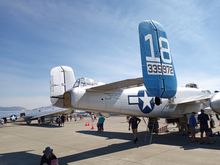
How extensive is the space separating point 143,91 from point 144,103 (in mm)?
722

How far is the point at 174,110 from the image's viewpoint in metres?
15.8

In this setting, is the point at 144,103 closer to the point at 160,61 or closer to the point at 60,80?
the point at 160,61

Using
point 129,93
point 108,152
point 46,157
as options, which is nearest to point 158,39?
point 129,93

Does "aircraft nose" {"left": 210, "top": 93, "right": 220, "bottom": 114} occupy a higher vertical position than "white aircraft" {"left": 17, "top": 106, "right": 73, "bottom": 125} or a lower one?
lower

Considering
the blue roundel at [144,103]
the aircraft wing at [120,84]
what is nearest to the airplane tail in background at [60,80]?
the aircraft wing at [120,84]

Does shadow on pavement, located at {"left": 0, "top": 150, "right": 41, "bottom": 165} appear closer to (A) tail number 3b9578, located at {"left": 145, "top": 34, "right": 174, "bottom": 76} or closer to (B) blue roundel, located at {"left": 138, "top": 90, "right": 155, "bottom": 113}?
(A) tail number 3b9578, located at {"left": 145, "top": 34, "right": 174, "bottom": 76}

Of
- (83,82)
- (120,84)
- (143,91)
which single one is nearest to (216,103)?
(120,84)

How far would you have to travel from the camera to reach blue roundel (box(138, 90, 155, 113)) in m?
14.5

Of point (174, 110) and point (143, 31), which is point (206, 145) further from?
point (143, 31)

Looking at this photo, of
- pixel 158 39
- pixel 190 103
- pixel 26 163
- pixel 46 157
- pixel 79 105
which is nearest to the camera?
pixel 46 157

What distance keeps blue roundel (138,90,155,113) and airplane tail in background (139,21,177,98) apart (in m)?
3.94

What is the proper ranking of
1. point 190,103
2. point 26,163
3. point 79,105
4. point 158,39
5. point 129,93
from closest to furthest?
1. point 26,163
2. point 158,39
3. point 79,105
4. point 129,93
5. point 190,103

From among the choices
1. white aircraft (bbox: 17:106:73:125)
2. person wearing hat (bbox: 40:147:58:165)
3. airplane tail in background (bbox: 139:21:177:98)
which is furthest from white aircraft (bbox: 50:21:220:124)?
white aircraft (bbox: 17:106:73:125)

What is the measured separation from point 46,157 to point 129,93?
24.8 ft
